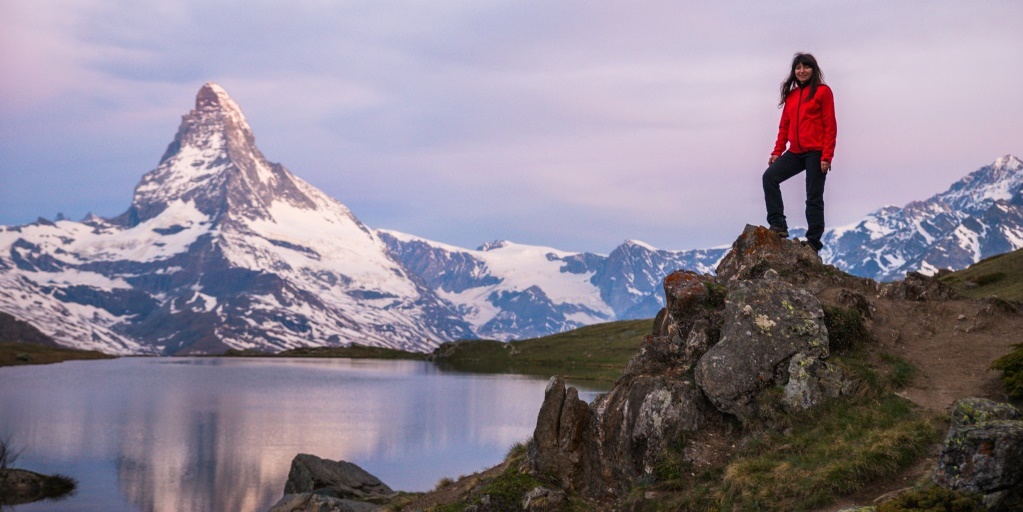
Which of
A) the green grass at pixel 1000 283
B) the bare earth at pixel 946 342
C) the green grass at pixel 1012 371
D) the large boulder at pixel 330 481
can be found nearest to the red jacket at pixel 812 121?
the bare earth at pixel 946 342

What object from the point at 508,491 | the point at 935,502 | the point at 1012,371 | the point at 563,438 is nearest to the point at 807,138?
the point at 1012,371

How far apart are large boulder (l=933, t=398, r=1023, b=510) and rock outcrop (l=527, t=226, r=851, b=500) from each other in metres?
6.58

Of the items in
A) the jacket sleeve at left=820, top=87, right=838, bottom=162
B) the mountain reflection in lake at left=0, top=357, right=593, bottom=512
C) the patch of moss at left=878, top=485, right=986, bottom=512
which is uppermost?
the jacket sleeve at left=820, top=87, right=838, bottom=162

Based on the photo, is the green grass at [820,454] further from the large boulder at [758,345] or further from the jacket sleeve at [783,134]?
the jacket sleeve at [783,134]

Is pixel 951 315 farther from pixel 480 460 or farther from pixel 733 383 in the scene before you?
pixel 480 460

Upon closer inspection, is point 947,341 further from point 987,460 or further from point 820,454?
point 987,460

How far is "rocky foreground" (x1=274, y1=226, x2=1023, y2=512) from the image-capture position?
2414 centimetres

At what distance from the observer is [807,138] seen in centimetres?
2805

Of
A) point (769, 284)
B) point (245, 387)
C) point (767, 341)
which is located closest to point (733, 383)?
point (767, 341)

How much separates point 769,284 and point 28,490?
2271 inches

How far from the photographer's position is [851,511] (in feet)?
57.0

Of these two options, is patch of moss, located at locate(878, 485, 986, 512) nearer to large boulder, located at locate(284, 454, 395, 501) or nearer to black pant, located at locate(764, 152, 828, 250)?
black pant, located at locate(764, 152, 828, 250)

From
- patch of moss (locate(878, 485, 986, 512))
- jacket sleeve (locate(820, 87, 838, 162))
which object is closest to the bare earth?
patch of moss (locate(878, 485, 986, 512))

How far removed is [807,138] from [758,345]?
814 centimetres
